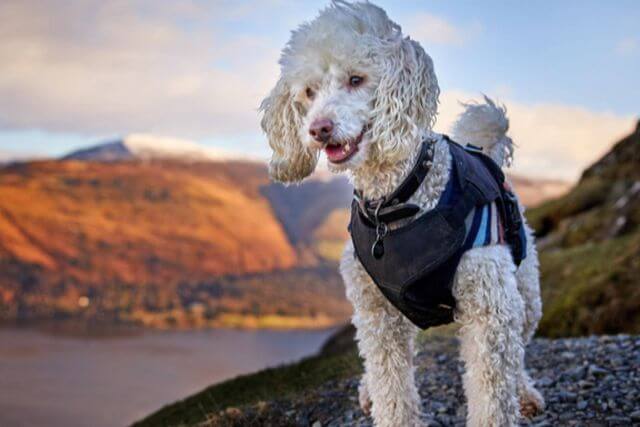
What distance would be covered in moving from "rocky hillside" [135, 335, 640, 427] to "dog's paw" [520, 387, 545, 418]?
0.35 feet

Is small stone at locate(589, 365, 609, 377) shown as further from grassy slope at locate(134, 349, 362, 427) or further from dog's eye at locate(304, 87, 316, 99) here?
dog's eye at locate(304, 87, 316, 99)

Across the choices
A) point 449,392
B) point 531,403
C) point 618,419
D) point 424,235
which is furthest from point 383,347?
point 449,392

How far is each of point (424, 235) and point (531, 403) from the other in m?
3.13

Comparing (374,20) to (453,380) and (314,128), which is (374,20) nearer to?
(314,128)

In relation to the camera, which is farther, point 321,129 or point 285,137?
point 285,137

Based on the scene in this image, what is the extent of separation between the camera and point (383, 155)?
5.16 meters

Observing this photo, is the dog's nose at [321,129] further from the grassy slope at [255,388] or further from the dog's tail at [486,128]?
the grassy slope at [255,388]

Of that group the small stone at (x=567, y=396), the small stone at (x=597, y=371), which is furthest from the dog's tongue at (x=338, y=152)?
the small stone at (x=597, y=371)

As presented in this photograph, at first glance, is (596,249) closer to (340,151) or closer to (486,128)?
(486,128)

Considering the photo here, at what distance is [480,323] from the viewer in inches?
217

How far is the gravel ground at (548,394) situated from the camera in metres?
7.67

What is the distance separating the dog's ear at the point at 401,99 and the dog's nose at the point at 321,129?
43cm

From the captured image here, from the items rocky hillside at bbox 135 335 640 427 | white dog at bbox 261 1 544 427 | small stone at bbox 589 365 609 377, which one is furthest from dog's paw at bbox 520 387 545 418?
white dog at bbox 261 1 544 427

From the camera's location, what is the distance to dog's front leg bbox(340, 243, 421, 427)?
5887 millimetres
